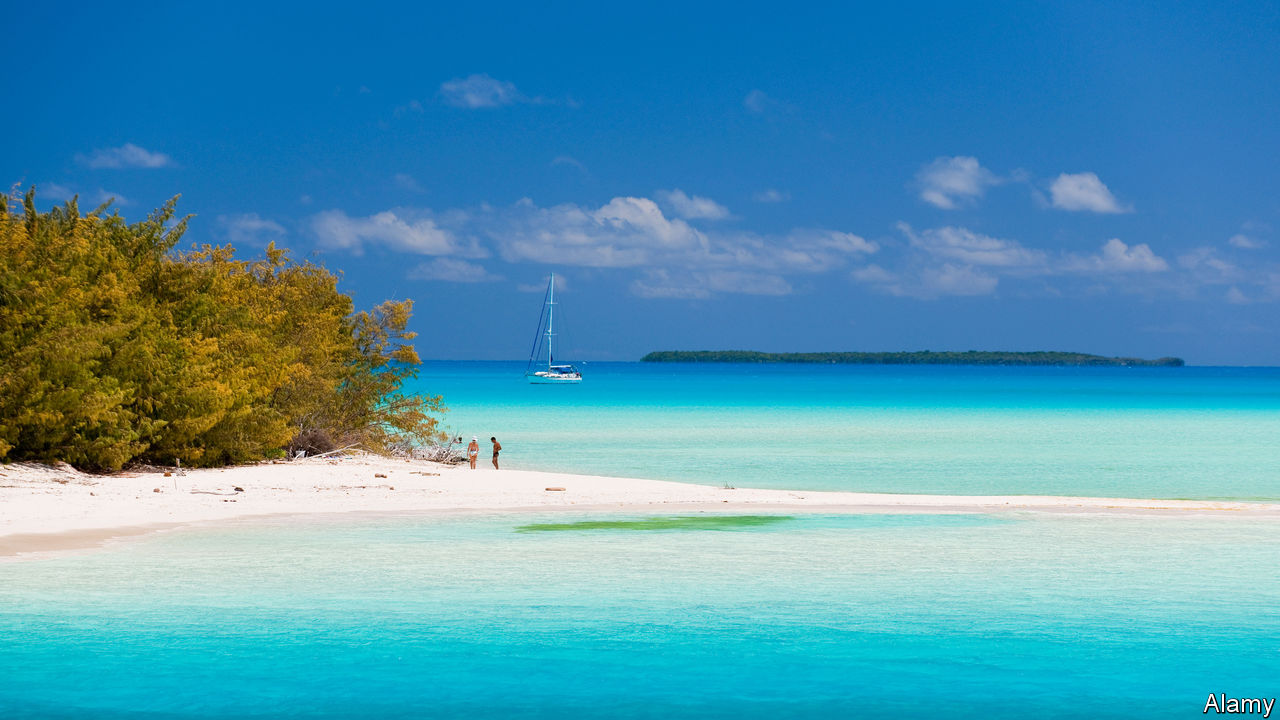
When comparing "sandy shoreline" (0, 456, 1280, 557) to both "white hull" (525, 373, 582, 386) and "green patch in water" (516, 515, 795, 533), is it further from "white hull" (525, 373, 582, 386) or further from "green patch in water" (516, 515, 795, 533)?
"white hull" (525, 373, 582, 386)

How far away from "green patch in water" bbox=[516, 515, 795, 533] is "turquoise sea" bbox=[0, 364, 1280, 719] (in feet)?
0.35

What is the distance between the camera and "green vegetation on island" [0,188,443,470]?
871 inches

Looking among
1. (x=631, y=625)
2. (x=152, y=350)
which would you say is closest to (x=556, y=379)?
(x=152, y=350)

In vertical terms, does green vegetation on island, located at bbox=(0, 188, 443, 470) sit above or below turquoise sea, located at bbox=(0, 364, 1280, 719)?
above

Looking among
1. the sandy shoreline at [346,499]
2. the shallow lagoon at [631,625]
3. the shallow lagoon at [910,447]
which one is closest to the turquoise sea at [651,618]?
the shallow lagoon at [631,625]

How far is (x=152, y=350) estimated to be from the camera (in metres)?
24.0

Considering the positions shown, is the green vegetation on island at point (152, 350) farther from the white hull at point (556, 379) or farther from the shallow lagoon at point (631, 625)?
the white hull at point (556, 379)

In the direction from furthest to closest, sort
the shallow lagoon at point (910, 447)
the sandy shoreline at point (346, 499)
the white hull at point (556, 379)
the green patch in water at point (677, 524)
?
the white hull at point (556, 379)
the shallow lagoon at point (910, 447)
the green patch in water at point (677, 524)
the sandy shoreline at point (346, 499)

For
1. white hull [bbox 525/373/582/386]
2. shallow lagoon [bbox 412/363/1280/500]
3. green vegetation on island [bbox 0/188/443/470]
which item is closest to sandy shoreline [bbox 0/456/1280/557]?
green vegetation on island [bbox 0/188/443/470]

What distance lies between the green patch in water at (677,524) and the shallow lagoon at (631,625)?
1047 mm

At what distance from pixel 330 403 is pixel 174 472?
6.98 metres

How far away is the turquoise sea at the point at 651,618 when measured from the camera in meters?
10.3

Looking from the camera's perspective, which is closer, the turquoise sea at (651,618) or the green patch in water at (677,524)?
the turquoise sea at (651,618)

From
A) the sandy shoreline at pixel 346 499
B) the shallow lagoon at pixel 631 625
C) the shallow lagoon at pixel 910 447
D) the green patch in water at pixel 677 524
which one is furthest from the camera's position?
the shallow lagoon at pixel 910 447
